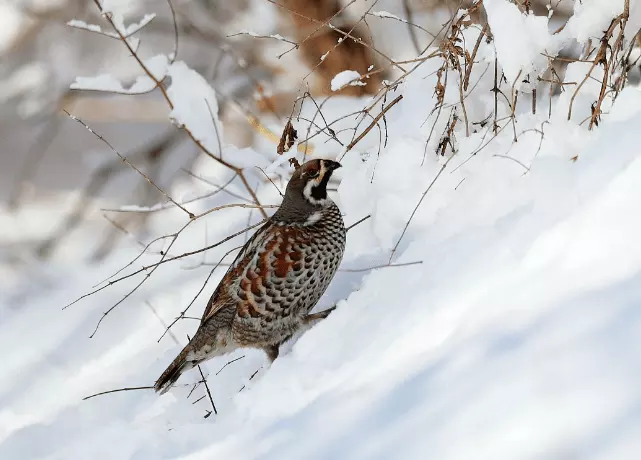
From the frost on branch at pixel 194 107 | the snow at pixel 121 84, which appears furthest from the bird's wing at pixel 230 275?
the snow at pixel 121 84

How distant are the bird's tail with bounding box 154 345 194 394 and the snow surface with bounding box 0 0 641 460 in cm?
6

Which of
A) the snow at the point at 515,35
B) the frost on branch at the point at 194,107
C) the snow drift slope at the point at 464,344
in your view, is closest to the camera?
the snow drift slope at the point at 464,344

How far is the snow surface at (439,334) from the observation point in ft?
5.84

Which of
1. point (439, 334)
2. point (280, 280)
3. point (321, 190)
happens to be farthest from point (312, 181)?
point (439, 334)

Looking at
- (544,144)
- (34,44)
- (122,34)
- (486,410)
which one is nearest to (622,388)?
(486,410)

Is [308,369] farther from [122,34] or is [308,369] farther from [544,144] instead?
[122,34]

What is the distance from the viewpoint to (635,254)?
209 cm

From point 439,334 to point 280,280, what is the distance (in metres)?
1.06

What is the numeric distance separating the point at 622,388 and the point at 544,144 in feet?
4.29

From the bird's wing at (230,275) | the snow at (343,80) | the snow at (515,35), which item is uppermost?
the snow at (343,80)

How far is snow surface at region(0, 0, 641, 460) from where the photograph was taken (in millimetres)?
1780

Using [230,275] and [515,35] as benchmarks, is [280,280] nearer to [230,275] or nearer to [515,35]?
[230,275]

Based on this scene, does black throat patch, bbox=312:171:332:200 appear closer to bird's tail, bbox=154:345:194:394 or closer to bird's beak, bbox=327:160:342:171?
bird's beak, bbox=327:160:342:171

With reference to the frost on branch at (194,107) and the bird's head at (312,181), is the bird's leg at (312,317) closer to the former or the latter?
the bird's head at (312,181)
